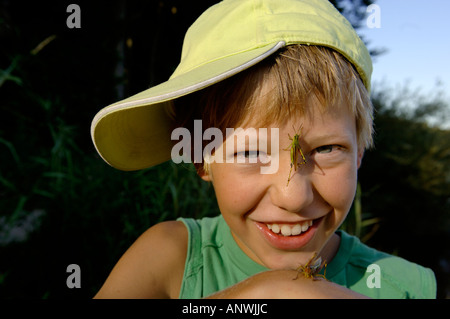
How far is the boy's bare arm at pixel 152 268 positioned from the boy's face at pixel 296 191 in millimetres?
322

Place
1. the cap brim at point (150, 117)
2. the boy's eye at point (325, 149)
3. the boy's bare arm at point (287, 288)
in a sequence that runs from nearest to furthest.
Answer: the boy's bare arm at point (287, 288)
the cap brim at point (150, 117)
the boy's eye at point (325, 149)

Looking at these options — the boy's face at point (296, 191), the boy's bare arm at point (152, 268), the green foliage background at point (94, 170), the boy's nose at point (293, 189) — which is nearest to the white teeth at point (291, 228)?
the boy's face at point (296, 191)

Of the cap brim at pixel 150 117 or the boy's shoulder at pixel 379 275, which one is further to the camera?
the boy's shoulder at pixel 379 275

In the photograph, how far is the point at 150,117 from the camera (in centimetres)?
149

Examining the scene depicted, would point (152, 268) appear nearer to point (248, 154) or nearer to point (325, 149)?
point (248, 154)

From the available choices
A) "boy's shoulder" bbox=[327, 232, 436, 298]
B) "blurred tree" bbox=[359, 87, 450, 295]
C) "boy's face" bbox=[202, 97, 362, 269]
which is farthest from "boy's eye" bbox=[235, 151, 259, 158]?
"blurred tree" bbox=[359, 87, 450, 295]

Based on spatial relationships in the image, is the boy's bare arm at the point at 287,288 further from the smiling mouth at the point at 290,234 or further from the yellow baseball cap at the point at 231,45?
the yellow baseball cap at the point at 231,45

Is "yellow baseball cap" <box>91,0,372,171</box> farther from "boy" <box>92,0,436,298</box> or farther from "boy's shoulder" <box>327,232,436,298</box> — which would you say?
"boy's shoulder" <box>327,232,436,298</box>

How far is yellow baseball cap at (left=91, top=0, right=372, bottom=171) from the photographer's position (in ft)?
3.70

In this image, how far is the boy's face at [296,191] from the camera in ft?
3.78

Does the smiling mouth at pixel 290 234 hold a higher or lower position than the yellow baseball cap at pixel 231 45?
lower

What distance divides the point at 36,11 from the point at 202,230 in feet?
10.2

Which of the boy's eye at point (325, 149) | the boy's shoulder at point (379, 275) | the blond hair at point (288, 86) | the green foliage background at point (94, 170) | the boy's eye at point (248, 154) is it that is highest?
the green foliage background at point (94, 170)
